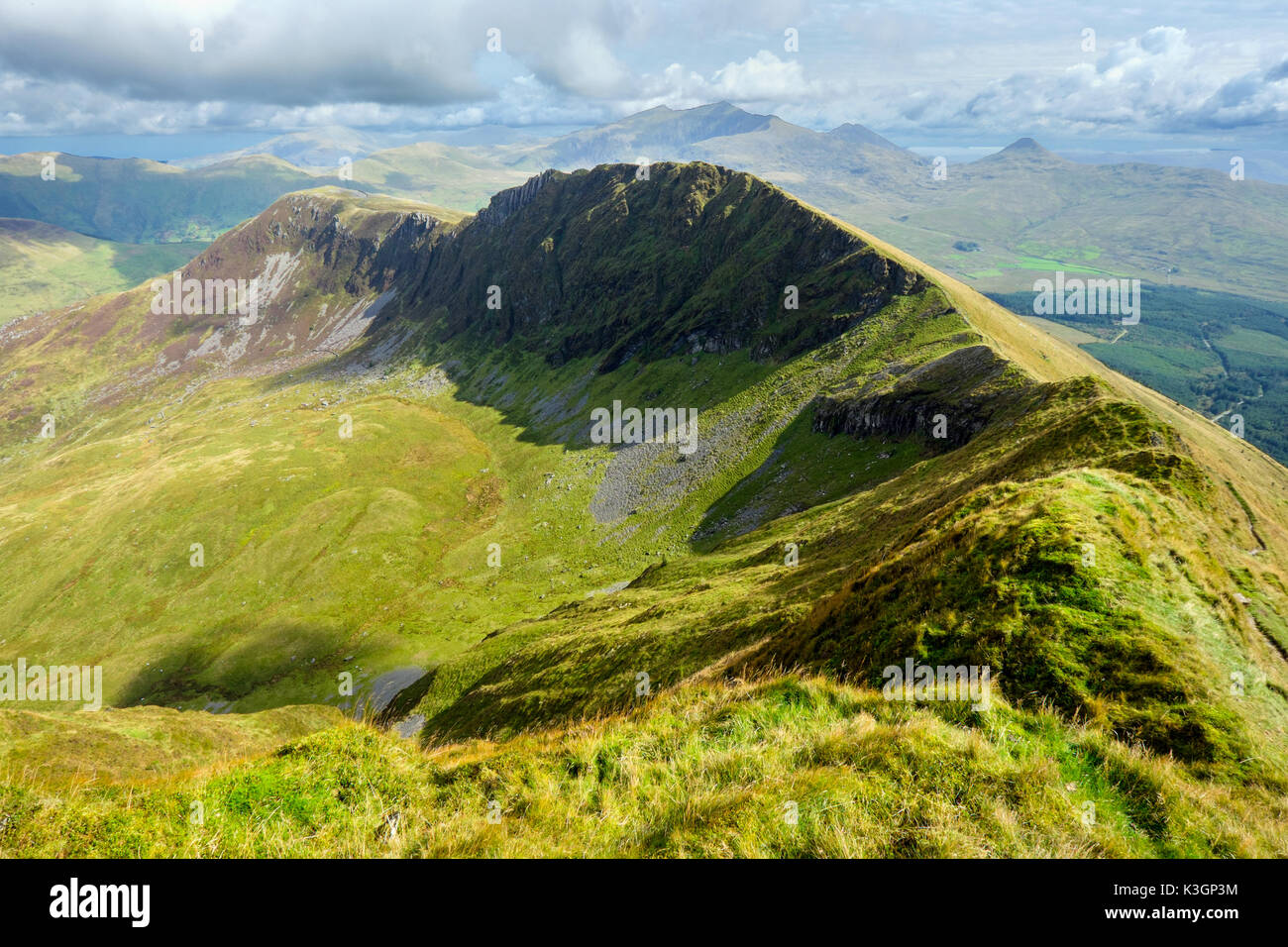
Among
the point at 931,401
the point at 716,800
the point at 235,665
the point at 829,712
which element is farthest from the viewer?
the point at 235,665

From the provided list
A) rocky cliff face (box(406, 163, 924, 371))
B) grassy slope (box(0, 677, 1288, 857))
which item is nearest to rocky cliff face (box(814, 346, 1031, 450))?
rocky cliff face (box(406, 163, 924, 371))

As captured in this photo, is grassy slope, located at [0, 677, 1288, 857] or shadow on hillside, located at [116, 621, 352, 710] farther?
shadow on hillside, located at [116, 621, 352, 710]

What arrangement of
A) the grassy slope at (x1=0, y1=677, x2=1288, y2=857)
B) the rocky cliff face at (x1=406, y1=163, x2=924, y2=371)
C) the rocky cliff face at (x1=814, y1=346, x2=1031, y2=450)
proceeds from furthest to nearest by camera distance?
the rocky cliff face at (x1=406, y1=163, x2=924, y2=371) → the rocky cliff face at (x1=814, y1=346, x2=1031, y2=450) → the grassy slope at (x1=0, y1=677, x2=1288, y2=857)

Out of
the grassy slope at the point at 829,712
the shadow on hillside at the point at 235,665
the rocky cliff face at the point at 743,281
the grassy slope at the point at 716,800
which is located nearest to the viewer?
the grassy slope at the point at 716,800

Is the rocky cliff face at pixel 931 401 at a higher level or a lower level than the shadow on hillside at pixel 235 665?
higher

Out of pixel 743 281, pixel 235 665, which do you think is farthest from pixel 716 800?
pixel 743 281

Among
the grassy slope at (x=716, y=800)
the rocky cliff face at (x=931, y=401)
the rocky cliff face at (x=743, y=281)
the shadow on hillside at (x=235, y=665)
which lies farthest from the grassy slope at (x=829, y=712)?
the rocky cliff face at (x=743, y=281)

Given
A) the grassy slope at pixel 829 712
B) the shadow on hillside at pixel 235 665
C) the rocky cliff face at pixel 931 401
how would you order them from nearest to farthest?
the grassy slope at pixel 829 712 → the rocky cliff face at pixel 931 401 → the shadow on hillside at pixel 235 665

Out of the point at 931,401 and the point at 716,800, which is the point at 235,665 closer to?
the point at 716,800

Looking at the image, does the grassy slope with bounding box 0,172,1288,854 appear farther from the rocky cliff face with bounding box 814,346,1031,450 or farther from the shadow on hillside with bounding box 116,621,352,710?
the rocky cliff face with bounding box 814,346,1031,450

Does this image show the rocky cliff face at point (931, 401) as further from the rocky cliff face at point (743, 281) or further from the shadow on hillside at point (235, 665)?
the shadow on hillside at point (235, 665)

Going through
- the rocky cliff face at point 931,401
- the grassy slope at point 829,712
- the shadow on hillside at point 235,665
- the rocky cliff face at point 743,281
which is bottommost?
the shadow on hillside at point 235,665

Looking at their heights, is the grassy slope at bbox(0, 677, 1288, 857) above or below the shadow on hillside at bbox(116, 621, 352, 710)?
above
